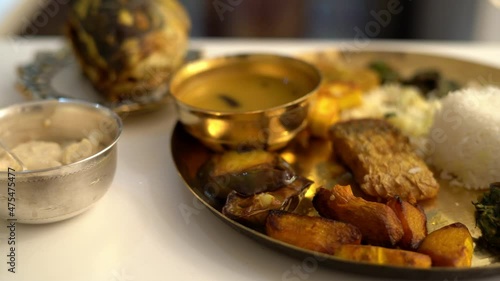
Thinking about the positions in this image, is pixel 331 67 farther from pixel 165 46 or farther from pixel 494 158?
pixel 494 158

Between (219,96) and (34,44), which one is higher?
(219,96)

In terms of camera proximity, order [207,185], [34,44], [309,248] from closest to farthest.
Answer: [309,248] < [207,185] < [34,44]

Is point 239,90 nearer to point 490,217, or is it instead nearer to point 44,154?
point 44,154

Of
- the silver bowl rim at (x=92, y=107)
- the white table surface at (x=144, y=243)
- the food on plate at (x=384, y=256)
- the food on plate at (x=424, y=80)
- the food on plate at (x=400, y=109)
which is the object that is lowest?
the white table surface at (x=144, y=243)

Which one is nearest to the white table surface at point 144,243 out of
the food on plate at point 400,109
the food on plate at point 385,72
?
the food on plate at point 400,109

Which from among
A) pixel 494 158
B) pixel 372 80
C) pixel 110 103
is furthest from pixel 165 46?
pixel 494 158

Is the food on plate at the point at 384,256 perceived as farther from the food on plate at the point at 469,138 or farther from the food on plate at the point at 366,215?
the food on plate at the point at 469,138

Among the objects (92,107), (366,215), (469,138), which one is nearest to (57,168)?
(92,107)

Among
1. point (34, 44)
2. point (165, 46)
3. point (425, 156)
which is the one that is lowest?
point (34, 44)
